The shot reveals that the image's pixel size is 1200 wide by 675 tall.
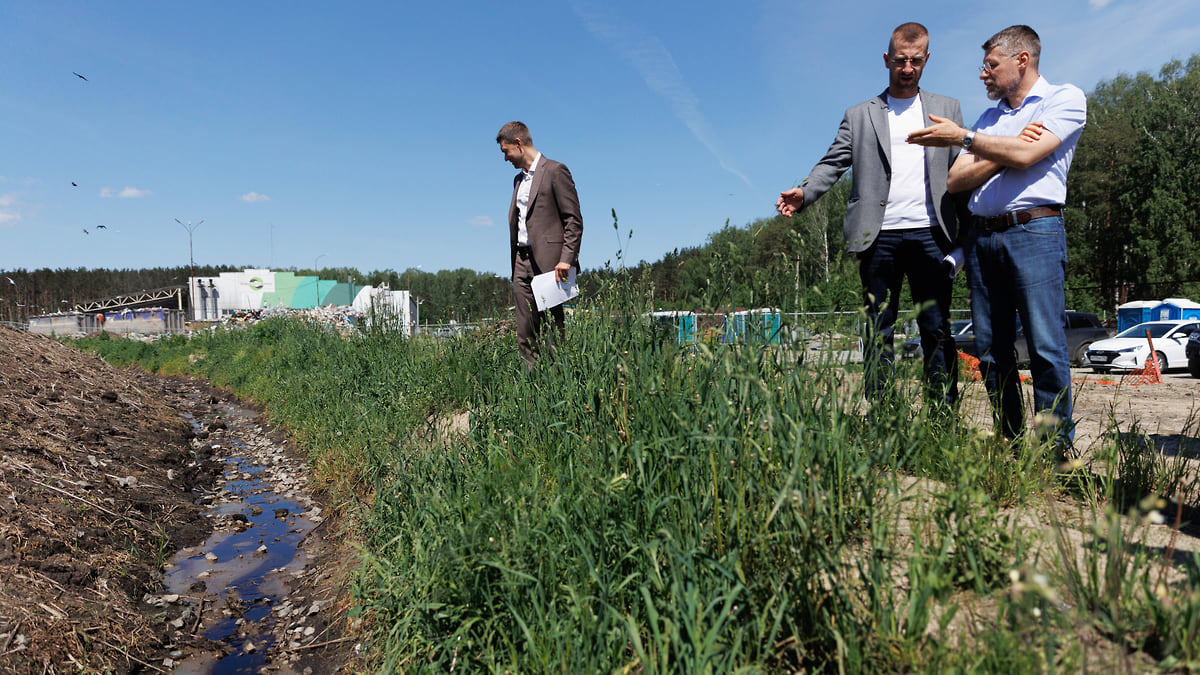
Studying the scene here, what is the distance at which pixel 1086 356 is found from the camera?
56.4 ft

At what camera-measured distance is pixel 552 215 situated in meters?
4.86

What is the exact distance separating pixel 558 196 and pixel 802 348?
10.00ft

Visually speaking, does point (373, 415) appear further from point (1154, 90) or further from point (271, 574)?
point (1154, 90)

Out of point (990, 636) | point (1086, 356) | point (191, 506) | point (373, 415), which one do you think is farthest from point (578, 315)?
point (1086, 356)

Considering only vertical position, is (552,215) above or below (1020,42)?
below

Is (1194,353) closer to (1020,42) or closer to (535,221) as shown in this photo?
(1020,42)

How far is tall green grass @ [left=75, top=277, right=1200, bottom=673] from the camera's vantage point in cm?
148

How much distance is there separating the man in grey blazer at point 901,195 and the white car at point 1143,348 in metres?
16.6

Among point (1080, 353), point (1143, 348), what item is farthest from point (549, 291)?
point (1080, 353)

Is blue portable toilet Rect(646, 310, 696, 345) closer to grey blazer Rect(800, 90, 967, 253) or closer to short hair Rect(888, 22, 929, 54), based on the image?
grey blazer Rect(800, 90, 967, 253)

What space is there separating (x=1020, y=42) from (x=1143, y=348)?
1759 centimetres

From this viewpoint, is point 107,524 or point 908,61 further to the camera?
point 107,524

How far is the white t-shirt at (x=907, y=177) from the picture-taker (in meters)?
3.20

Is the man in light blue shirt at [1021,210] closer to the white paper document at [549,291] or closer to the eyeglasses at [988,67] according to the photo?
the eyeglasses at [988,67]
